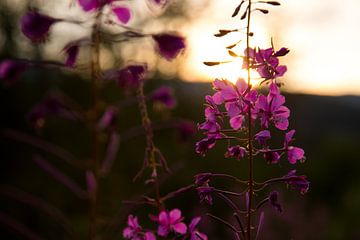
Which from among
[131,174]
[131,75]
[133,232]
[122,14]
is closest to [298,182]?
[133,232]

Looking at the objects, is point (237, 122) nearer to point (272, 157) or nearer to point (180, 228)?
point (272, 157)

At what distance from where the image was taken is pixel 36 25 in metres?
1.93

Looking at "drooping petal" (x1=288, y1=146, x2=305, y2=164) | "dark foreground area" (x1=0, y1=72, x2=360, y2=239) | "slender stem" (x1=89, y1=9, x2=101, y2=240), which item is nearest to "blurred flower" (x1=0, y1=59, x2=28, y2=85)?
"slender stem" (x1=89, y1=9, x2=101, y2=240)

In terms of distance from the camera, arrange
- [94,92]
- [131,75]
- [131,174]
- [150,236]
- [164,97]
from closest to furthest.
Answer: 1. [150,236]
2. [131,75]
3. [94,92]
4. [164,97]
5. [131,174]

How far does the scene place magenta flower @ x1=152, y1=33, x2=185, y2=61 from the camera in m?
1.88

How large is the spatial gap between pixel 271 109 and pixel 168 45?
481 millimetres

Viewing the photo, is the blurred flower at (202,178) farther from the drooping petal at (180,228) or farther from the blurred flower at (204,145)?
the drooping petal at (180,228)

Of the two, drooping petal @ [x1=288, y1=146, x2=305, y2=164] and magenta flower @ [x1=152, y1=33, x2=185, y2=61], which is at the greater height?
magenta flower @ [x1=152, y1=33, x2=185, y2=61]

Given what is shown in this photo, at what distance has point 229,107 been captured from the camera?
1.50 m

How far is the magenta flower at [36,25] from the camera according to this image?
193 cm

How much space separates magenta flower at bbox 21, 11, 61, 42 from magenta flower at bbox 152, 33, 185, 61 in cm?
30

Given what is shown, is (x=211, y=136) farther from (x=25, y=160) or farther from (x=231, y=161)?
(x=231, y=161)

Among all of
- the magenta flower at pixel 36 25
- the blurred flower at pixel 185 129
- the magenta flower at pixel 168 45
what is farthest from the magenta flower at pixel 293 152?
the blurred flower at pixel 185 129

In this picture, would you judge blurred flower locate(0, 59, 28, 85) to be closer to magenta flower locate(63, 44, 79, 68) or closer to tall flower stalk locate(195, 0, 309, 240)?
magenta flower locate(63, 44, 79, 68)
